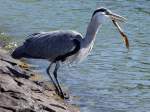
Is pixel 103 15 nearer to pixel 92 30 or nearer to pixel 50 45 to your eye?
pixel 92 30

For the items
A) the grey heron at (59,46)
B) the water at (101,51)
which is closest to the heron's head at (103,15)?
the grey heron at (59,46)

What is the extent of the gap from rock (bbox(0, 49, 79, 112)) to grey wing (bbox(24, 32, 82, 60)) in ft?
1.63

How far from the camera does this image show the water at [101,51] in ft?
40.5

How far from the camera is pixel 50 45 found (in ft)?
38.8

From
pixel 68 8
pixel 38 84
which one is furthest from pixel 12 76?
pixel 68 8

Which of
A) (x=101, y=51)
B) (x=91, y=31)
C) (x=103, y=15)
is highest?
(x=103, y=15)

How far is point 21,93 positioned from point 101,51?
25.5ft

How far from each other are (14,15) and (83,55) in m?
11.8

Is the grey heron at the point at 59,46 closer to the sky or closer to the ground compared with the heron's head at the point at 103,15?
closer to the ground

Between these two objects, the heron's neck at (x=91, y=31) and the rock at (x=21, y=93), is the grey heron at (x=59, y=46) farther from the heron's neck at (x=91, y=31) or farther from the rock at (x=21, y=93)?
the rock at (x=21, y=93)

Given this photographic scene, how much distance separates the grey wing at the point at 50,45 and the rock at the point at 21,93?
1.63 ft

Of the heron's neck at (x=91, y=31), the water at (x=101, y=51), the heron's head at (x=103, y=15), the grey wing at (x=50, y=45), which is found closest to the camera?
the grey wing at (x=50, y=45)

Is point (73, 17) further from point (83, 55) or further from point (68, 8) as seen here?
point (83, 55)

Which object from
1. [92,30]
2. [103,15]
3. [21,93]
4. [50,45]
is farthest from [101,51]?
[21,93]
